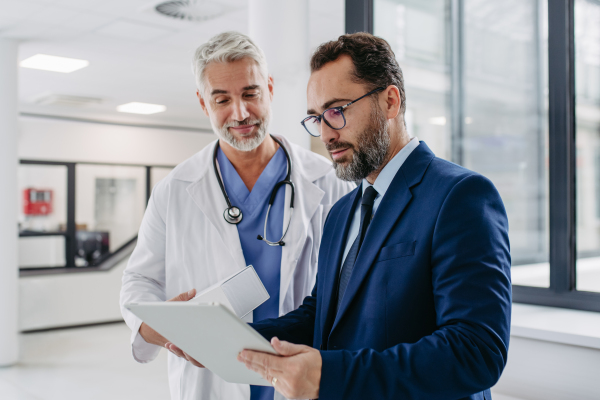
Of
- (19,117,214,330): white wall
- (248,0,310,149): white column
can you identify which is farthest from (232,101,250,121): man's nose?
(19,117,214,330): white wall

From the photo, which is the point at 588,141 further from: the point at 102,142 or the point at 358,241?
the point at 102,142

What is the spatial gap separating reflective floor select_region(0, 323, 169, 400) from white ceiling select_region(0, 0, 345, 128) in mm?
2852

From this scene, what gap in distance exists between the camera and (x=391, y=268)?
3.59ft

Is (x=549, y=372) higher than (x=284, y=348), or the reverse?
(x=284, y=348)

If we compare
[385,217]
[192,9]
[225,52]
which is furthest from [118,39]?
[385,217]

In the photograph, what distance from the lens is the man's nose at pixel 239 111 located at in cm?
165

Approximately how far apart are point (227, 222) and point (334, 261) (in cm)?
51

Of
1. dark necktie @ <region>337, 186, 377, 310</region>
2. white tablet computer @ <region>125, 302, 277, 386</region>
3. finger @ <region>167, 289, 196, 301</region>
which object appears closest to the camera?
white tablet computer @ <region>125, 302, 277, 386</region>

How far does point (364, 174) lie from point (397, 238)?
0.23 metres

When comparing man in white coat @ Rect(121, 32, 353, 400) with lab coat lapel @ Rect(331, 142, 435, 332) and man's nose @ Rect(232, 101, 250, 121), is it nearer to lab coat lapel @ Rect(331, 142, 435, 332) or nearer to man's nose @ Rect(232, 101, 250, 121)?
man's nose @ Rect(232, 101, 250, 121)

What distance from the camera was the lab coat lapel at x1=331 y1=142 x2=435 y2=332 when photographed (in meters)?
1.14

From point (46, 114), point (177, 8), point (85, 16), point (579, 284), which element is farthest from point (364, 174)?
point (46, 114)

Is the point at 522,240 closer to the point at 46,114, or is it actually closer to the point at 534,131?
the point at 534,131

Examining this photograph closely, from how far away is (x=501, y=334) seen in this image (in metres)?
0.99
